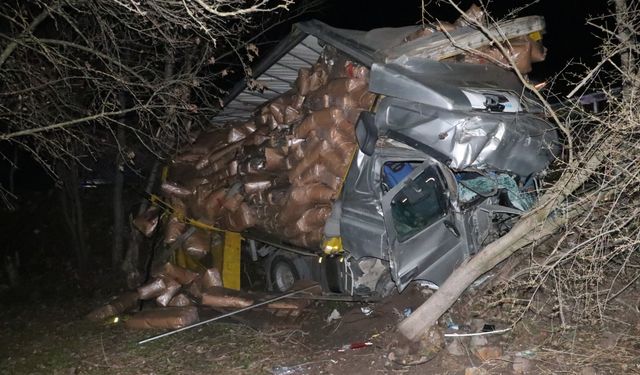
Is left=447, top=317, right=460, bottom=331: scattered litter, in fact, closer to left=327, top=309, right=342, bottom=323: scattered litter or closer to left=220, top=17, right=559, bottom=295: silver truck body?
left=220, top=17, right=559, bottom=295: silver truck body

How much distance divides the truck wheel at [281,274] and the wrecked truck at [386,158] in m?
0.02

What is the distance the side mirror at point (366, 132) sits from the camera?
7.13 meters

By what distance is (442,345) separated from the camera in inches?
243

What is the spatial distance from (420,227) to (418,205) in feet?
0.81

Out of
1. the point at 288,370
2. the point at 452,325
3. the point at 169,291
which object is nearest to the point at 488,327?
the point at 452,325

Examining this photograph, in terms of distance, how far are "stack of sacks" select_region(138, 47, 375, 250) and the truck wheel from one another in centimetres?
66

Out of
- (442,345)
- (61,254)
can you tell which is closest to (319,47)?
(442,345)

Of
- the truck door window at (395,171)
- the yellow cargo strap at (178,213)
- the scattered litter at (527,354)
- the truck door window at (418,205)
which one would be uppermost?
the truck door window at (395,171)

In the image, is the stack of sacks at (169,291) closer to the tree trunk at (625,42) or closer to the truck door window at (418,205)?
the truck door window at (418,205)

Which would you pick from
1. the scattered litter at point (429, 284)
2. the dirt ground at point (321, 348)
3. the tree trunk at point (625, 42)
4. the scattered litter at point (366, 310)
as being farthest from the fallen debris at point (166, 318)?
the tree trunk at point (625, 42)

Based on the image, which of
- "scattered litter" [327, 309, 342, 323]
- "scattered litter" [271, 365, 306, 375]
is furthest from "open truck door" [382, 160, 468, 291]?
"scattered litter" [271, 365, 306, 375]

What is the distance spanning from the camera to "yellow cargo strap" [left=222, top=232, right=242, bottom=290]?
30.9ft

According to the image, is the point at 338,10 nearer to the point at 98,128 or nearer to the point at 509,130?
the point at 98,128

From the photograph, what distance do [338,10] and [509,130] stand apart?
21.8 m
